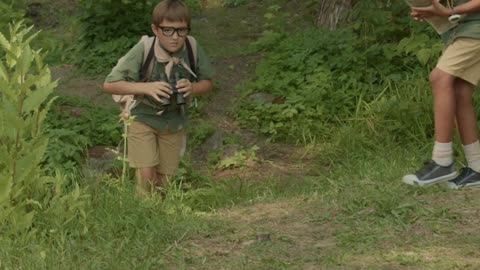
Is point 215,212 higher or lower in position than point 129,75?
lower

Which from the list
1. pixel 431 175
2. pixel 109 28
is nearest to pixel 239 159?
pixel 431 175

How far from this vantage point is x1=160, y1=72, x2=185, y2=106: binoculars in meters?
5.44

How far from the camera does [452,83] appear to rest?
5.20 m

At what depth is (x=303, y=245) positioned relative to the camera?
169 inches

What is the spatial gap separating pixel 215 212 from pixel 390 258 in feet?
5.11

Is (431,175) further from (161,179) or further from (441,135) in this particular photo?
(161,179)

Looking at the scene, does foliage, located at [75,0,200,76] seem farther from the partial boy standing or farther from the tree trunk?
the partial boy standing

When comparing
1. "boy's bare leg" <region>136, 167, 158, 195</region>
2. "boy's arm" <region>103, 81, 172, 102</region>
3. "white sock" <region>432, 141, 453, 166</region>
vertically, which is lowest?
"boy's bare leg" <region>136, 167, 158, 195</region>

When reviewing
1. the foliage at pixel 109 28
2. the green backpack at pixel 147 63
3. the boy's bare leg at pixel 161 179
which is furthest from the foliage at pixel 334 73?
the green backpack at pixel 147 63

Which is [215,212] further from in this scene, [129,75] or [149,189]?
[129,75]

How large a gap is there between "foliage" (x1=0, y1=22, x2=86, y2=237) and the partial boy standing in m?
2.27

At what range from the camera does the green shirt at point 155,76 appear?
18.2ft

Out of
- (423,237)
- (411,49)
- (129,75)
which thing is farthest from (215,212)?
(411,49)

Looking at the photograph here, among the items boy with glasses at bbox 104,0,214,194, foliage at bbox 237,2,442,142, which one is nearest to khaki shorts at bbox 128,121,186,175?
boy with glasses at bbox 104,0,214,194
